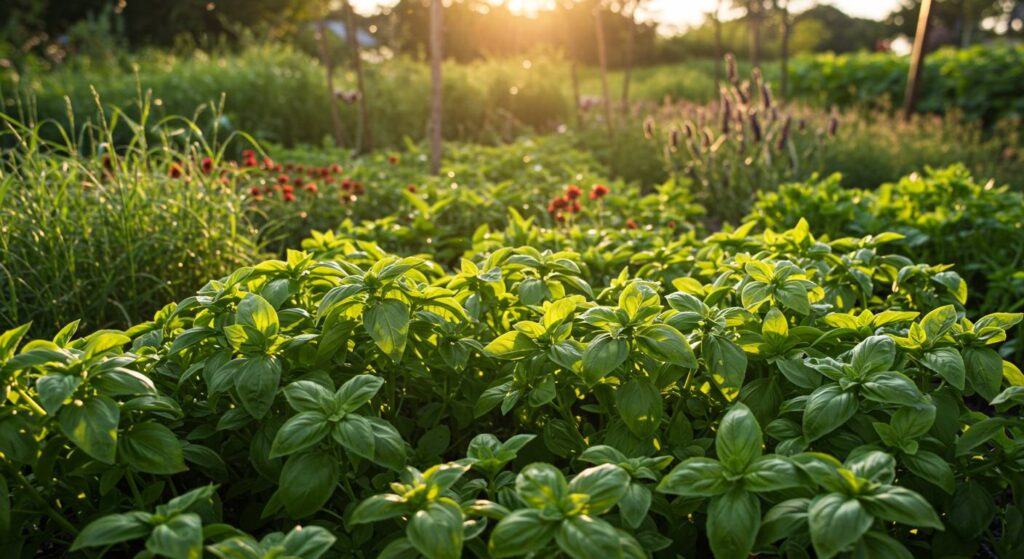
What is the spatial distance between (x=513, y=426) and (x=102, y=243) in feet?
6.71

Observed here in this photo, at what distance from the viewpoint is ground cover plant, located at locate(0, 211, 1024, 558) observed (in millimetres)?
1211

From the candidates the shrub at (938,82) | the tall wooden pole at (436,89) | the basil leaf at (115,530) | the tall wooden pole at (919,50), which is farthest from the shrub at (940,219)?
the shrub at (938,82)

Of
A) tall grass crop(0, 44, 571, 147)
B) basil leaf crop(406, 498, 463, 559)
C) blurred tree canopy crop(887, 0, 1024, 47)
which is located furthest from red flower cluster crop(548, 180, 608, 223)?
blurred tree canopy crop(887, 0, 1024, 47)

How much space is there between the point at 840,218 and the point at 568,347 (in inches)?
91.1

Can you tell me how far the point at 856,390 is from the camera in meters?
1.47

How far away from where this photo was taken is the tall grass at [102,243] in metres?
2.89

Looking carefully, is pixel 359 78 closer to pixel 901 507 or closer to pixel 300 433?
pixel 300 433

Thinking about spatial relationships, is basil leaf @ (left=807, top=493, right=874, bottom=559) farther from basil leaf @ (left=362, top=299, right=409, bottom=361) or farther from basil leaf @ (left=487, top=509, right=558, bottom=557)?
basil leaf @ (left=362, top=299, right=409, bottom=361)

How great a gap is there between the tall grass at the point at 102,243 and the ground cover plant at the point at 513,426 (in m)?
1.24

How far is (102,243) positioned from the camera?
3117mm

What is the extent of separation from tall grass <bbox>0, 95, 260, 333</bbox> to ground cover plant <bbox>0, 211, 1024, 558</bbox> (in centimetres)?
124

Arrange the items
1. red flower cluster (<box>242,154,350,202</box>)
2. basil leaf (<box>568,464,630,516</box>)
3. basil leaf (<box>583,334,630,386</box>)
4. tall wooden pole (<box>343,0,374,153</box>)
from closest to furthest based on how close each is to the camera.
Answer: basil leaf (<box>568,464,630,516</box>) < basil leaf (<box>583,334,630,386</box>) < red flower cluster (<box>242,154,350,202</box>) < tall wooden pole (<box>343,0,374,153</box>)

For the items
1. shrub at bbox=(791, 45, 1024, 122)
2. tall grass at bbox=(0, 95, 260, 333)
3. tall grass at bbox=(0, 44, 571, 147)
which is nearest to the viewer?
tall grass at bbox=(0, 95, 260, 333)

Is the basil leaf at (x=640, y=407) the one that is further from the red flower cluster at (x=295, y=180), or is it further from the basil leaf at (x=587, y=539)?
the red flower cluster at (x=295, y=180)
